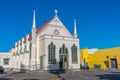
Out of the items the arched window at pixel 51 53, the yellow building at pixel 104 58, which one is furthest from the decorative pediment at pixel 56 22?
the yellow building at pixel 104 58

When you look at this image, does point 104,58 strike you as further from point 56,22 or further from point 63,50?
point 56,22

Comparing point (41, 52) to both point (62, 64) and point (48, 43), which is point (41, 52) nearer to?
point (48, 43)

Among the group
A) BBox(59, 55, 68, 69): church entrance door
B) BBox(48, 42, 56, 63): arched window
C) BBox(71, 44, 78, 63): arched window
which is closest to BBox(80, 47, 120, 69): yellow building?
BBox(71, 44, 78, 63): arched window

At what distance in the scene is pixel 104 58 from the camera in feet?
175

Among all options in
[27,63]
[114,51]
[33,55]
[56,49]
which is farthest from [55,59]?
[114,51]

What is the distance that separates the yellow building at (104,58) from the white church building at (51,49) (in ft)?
40.4

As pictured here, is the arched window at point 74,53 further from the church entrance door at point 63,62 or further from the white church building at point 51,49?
the church entrance door at point 63,62

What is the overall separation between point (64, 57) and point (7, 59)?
55.2ft

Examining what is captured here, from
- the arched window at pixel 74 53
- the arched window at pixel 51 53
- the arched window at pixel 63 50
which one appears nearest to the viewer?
the arched window at pixel 51 53

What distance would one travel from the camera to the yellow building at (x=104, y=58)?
49.7 m

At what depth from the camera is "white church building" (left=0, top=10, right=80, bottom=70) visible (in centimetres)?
3888

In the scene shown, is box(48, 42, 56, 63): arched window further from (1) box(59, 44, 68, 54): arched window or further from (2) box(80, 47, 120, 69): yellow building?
(2) box(80, 47, 120, 69): yellow building

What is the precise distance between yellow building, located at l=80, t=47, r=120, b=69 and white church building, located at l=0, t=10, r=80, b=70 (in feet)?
40.4

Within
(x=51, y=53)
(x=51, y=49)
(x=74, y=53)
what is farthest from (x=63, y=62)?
(x=51, y=49)
